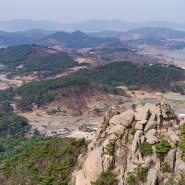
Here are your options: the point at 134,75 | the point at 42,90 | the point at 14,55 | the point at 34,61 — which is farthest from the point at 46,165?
the point at 14,55

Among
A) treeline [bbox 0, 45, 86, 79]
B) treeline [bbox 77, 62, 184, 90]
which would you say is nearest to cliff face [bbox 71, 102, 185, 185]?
treeline [bbox 77, 62, 184, 90]

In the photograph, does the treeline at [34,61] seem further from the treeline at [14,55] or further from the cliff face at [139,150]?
the cliff face at [139,150]

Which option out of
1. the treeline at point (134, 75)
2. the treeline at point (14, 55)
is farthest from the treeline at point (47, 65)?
the treeline at point (134, 75)

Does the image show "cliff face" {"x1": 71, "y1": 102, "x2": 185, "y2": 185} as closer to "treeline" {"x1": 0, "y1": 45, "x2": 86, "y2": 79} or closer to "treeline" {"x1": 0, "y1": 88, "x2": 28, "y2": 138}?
"treeline" {"x1": 0, "y1": 88, "x2": 28, "y2": 138}

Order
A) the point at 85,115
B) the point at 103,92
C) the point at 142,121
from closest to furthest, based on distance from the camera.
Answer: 1. the point at 142,121
2. the point at 85,115
3. the point at 103,92

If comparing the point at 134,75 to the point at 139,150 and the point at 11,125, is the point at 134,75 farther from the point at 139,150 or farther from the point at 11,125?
the point at 139,150

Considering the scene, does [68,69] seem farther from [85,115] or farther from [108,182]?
[108,182]

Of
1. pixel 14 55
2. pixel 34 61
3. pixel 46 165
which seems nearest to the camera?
pixel 46 165

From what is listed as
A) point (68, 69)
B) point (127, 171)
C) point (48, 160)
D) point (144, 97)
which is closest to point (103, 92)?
point (144, 97)
